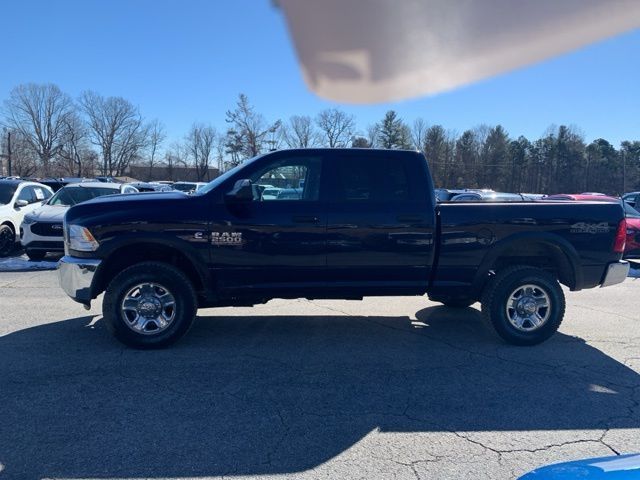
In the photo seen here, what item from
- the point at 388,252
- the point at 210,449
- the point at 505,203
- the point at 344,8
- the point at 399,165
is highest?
the point at 344,8

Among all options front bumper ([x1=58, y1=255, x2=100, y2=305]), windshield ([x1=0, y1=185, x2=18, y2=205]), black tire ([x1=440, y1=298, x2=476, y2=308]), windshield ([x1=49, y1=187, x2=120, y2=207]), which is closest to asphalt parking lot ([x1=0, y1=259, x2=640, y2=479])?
black tire ([x1=440, y1=298, x2=476, y2=308])

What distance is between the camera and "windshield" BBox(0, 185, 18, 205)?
1193 cm

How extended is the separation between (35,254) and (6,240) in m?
1.21

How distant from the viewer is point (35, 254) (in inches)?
432

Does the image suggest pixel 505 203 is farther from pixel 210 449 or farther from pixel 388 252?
pixel 210 449

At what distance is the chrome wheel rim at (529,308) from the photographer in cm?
550

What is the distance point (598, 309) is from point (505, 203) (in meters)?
3.18

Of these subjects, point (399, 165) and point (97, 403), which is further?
point (399, 165)

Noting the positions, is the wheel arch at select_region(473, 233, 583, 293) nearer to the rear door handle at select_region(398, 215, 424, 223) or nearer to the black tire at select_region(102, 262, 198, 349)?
the rear door handle at select_region(398, 215, 424, 223)

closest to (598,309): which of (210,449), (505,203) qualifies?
(505,203)

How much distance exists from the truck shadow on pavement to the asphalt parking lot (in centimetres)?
2

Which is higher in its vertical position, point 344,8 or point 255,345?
point 344,8

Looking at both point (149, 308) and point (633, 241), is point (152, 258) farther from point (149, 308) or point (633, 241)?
point (633, 241)

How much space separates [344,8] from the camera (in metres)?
5.96
